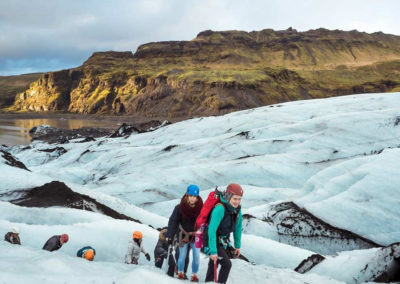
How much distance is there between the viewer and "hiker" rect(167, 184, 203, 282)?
5961 mm

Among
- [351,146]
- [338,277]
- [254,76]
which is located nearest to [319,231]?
[338,277]

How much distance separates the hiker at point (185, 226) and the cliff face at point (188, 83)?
112m

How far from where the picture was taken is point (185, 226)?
6.07 meters

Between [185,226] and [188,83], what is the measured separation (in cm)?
12621

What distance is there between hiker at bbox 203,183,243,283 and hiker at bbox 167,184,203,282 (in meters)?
0.61

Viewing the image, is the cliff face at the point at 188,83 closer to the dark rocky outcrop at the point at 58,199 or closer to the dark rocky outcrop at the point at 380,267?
the dark rocky outcrop at the point at 58,199

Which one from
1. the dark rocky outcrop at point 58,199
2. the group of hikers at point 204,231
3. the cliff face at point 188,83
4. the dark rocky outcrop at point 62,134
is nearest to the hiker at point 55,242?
the group of hikers at point 204,231

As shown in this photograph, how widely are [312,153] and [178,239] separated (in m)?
15.3

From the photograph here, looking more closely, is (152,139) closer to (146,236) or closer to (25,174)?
(25,174)

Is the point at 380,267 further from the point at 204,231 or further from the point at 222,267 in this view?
the point at 204,231

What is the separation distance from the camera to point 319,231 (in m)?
12.5

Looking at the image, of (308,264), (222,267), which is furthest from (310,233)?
(222,267)

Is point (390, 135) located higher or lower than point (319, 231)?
higher

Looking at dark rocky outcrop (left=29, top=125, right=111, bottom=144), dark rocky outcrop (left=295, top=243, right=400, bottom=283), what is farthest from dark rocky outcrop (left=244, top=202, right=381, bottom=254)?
dark rocky outcrop (left=29, top=125, right=111, bottom=144)
